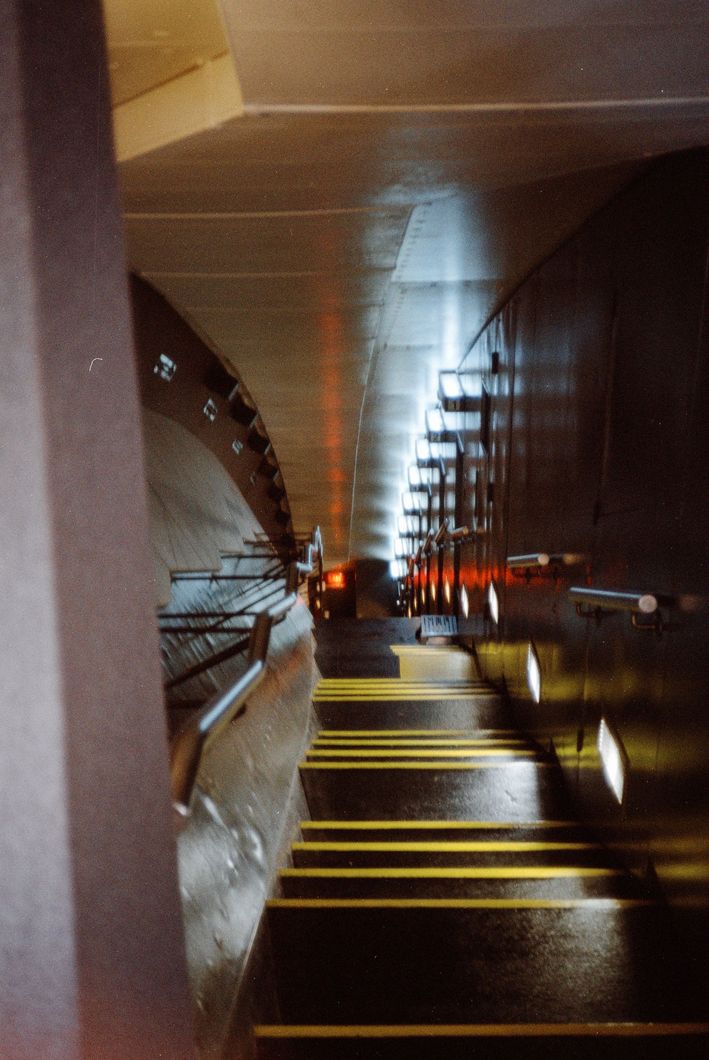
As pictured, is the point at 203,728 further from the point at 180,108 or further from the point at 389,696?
the point at 389,696

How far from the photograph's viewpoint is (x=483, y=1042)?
2209 millimetres

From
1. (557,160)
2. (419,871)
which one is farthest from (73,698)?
(557,160)

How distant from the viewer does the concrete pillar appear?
1.17 metres

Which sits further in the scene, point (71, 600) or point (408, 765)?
point (408, 765)

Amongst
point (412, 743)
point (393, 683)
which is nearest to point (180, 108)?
point (412, 743)

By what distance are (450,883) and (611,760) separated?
0.88m

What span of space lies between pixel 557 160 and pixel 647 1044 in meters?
3.05

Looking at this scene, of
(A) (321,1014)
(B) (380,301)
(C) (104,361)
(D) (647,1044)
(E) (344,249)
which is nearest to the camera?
(C) (104,361)

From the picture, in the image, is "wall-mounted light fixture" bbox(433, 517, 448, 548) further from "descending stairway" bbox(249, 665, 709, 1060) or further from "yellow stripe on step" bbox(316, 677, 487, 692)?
"descending stairway" bbox(249, 665, 709, 1060)

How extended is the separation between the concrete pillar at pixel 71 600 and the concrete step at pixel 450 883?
166 cm

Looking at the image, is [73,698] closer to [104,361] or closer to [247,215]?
[104,361]

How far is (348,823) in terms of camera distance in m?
3.80

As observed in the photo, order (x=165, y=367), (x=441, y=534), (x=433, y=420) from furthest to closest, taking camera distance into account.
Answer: (x=433, y=420) < (x=441, y=534) < (x=165, y=367)

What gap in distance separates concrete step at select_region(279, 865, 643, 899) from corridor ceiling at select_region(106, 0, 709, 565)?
103 inches
